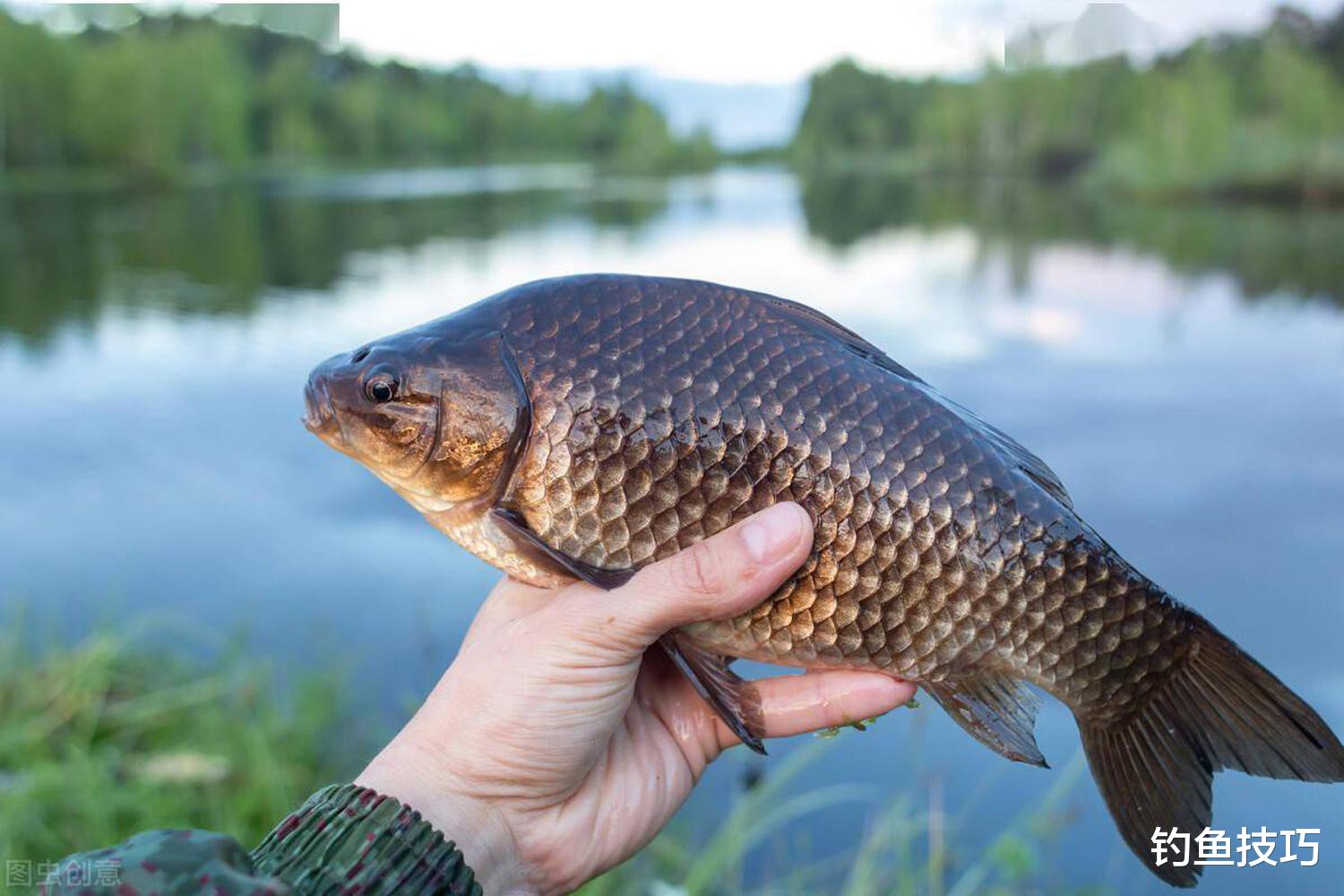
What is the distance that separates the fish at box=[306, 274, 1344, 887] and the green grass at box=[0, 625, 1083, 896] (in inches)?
53.9

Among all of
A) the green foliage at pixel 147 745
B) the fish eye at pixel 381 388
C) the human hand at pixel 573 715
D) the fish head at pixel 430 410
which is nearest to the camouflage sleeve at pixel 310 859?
the human hand at pixel 573 715

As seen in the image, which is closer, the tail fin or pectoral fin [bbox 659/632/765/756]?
the tail fin

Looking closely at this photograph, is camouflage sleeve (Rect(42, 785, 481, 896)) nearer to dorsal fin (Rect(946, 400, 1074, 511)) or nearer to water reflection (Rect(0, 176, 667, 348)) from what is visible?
dorsal fin (Rect(946, 400, 1074, 511))

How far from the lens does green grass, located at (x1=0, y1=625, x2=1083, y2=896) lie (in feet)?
12.2

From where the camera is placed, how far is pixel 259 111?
59688mm

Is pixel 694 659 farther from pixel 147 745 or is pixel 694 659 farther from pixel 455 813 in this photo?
pixel 147 745

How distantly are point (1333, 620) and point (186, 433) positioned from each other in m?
9.99

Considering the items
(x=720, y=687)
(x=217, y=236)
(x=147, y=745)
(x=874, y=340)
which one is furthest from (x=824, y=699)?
(x=217, y=236)

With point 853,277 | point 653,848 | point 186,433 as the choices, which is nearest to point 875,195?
point 853,277

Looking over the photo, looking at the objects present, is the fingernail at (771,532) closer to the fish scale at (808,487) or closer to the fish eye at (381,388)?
the fish scale at (808,487)

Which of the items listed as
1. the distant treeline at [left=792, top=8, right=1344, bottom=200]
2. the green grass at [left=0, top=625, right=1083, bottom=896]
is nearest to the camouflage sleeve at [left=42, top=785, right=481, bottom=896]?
the green grass at [left=0, top=625, right=1083, bottom=896]

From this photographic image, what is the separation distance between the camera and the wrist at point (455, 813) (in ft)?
6.43

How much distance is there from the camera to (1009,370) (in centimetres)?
1245

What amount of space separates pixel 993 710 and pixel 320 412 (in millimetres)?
1370
